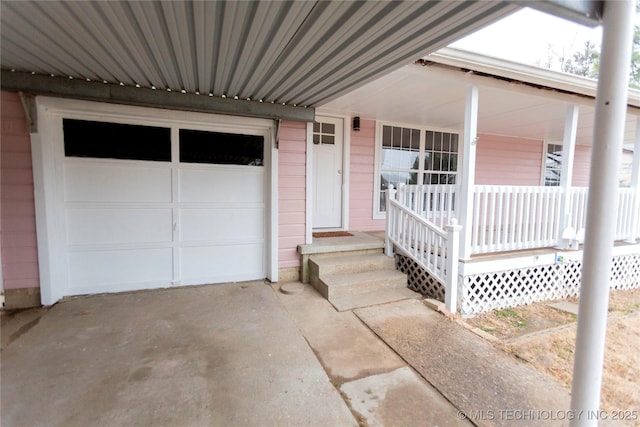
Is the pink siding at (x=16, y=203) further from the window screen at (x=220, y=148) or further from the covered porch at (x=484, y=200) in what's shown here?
the covered porch at (x=484, y=200)

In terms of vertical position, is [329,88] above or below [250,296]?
above

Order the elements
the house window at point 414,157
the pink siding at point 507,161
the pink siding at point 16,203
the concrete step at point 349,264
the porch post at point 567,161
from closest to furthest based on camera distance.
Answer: the pink siding at point 16,203
the concrete step at point 349,264
the porch post at point 567,161
the house window at point 414,157
the pink siding at point 507,161

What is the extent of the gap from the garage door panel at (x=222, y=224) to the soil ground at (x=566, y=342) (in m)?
2.89

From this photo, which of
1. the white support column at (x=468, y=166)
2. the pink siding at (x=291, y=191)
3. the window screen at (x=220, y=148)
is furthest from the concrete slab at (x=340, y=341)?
the window screen at (x=220, y=148)

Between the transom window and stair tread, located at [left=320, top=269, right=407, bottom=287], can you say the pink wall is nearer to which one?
the transom window

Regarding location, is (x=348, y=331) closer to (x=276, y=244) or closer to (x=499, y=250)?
(x=276, y=244)

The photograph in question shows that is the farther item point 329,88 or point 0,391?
point 329,88

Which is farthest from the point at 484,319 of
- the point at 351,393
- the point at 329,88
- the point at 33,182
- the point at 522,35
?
the point at 522,35

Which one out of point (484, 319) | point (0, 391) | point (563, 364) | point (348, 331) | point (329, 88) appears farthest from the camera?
point (484, 319)

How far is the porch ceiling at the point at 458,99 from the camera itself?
3.27 m

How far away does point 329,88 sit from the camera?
2.96 metres

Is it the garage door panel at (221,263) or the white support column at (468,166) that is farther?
the garage door panel at (221,263)

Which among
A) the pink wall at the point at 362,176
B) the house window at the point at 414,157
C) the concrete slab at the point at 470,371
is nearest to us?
the concrete slab at the point at 470,371

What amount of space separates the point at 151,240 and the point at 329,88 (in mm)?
2745
